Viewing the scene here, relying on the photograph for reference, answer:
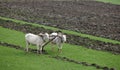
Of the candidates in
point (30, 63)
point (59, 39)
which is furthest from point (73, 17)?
point (30, 63)

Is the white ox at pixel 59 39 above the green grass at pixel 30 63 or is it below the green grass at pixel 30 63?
above

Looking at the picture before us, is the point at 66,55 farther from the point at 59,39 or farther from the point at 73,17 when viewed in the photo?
the point at 73,17

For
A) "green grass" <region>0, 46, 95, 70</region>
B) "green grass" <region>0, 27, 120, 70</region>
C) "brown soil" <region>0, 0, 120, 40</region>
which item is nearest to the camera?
"green grass" <region>0, 46, 95, 70</region>

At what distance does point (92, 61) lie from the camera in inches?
1139

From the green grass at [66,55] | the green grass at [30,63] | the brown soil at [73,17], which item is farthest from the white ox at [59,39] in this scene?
the brown soil at [73,17]

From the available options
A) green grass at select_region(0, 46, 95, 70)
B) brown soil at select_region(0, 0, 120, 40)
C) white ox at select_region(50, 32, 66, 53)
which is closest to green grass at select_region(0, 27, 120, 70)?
green grass at select_region(0, 46, 95, 70)

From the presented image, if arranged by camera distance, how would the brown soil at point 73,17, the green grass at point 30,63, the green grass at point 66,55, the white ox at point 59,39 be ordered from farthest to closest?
the brown soil at point 73,17, the white ox at point 59,39, the green grass at point 66,55, the green grass at point 30,63

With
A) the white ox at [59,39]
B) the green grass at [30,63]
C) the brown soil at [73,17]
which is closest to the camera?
the green grass at [30,63]

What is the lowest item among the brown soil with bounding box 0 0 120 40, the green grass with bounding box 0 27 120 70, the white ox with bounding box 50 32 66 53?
the brown soil with bounding box 0 0 120 40

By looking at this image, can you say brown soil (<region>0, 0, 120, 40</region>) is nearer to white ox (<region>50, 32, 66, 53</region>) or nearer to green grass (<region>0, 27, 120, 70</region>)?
green grass (<region>0, 27, 120, 70</region>)

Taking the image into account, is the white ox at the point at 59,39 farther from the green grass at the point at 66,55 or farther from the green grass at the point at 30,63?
the green grass at the point at 30,63

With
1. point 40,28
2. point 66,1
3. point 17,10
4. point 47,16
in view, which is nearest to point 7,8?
point 17,10

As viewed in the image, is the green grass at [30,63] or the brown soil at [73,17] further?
the brown soil at [73,17]

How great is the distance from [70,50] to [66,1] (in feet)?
146
